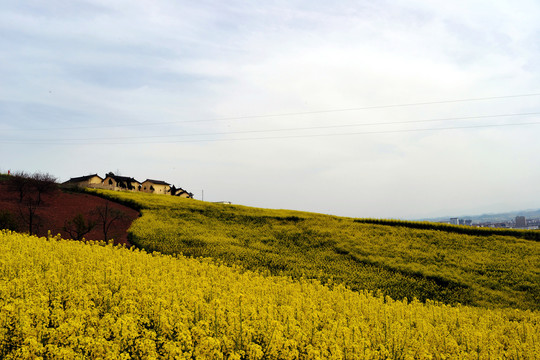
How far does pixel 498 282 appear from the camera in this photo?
27.1 meters

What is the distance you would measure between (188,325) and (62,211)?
3692 cm

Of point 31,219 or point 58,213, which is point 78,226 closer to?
point 31,219

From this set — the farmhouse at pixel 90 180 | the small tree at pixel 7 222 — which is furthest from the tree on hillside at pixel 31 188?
the farmhouse at pixel 90 180

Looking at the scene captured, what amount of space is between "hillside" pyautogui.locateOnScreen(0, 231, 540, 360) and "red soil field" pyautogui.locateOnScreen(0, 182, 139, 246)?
22.1 metres

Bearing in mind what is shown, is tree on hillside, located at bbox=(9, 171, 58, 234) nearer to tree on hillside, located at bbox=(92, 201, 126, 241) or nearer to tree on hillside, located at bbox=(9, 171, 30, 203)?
tree on hillside, located at bbox=(9, 171, 30, 203)

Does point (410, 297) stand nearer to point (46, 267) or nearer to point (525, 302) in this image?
point (525, 302)

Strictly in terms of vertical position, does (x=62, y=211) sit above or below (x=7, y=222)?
above

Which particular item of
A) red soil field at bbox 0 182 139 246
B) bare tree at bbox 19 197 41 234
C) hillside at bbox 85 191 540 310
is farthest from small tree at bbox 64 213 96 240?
hillside at bbox 85 191 540 310

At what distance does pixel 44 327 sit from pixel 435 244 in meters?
32.7

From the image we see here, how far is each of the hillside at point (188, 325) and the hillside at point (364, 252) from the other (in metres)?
11.3

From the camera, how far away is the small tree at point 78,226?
1331 inches

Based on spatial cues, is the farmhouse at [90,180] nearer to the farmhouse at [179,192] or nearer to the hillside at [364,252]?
the farmhouse at [179,192]

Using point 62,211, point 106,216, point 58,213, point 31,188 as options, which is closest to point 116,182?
point 31,188

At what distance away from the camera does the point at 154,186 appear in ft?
349
